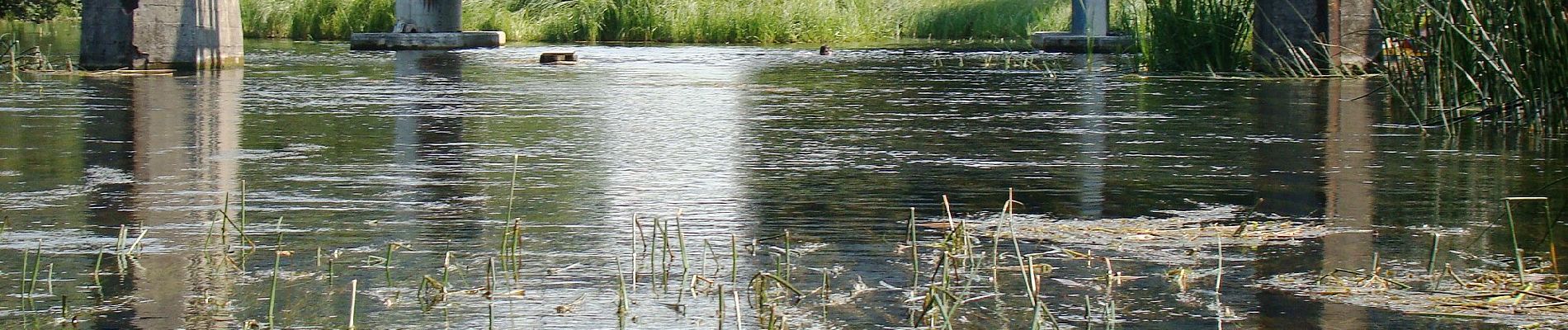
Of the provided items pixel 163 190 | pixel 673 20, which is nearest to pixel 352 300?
pixel 163 190

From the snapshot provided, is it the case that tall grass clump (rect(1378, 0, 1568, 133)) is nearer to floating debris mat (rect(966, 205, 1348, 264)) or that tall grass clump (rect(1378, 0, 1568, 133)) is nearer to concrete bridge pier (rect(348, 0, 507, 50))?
floating debris mat (rect(966, 205, 1348, 264))

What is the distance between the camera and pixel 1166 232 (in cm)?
669

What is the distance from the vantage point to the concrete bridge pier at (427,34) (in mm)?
28641

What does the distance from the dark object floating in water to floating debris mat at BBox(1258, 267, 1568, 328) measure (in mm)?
17097

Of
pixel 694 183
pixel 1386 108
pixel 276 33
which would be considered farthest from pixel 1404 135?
pixel 276 33

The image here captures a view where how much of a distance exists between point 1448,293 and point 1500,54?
12.1 feet

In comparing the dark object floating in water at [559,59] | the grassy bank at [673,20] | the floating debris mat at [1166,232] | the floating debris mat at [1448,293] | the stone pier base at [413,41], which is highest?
the grassy bank at [673,20]

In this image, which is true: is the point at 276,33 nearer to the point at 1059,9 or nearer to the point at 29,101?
the point at 1059,9

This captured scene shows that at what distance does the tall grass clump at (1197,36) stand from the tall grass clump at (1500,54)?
276 inches

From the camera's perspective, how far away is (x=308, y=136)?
10.9m

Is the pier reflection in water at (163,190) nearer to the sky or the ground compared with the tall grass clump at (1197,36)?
nearer to the ground

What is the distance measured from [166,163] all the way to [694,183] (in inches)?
97.6

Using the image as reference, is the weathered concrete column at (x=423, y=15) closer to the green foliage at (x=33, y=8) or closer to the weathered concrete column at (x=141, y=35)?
the green foliage at (x=33, y=8)

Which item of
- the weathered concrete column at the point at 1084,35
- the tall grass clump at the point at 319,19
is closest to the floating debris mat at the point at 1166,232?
the weathered concrete column at the point at 1084,35
